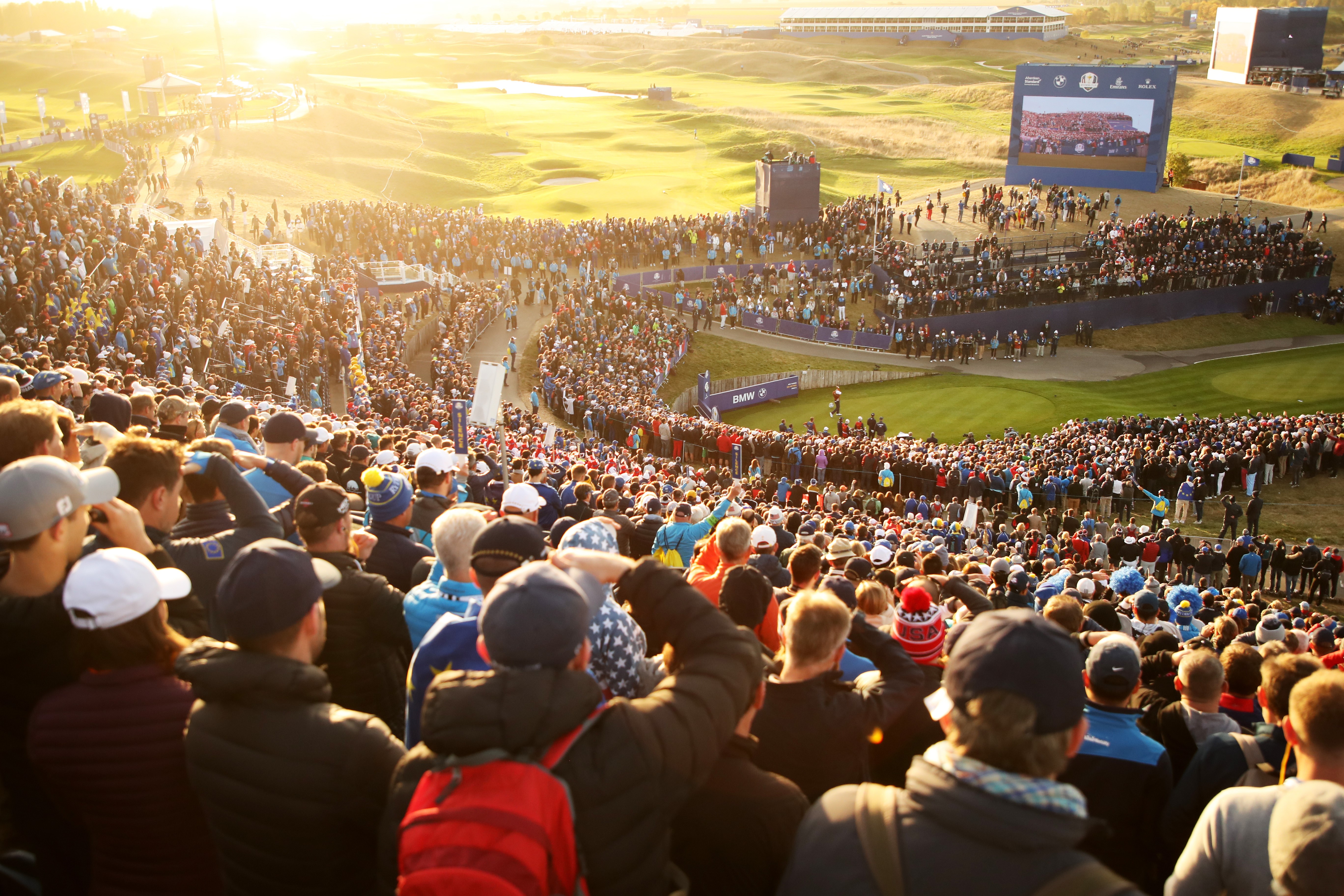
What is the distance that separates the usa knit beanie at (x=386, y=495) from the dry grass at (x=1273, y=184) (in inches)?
2562

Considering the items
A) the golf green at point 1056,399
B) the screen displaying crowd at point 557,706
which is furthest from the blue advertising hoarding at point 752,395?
the screen displaying crowd at point 557,706

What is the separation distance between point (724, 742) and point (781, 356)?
38.0 m

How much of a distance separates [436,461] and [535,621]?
5250 millimetres

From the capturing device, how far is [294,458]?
7891 mm

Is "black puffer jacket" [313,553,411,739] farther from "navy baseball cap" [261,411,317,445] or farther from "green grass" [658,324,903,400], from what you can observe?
"green grass" [658,324,903,400]

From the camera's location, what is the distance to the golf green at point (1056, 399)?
1341 inches

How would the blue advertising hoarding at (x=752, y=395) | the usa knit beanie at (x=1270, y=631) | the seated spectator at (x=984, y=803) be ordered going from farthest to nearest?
the blue advertising hoarding at (x=752, y=395) → the usa knit beanie at (x=1270, y=631) → the seated spectator at (x=984, y=803)

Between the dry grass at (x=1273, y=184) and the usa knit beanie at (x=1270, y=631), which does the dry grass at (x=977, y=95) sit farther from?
the usa knit beanie at (x=1270, y=631)

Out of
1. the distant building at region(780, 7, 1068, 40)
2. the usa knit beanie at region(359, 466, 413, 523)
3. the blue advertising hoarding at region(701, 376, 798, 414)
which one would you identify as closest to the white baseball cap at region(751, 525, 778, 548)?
the usa knit beanie at region(359, 466, 413, 523)

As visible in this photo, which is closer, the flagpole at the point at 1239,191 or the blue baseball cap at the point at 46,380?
the blue baseball cap at the point at 46,380

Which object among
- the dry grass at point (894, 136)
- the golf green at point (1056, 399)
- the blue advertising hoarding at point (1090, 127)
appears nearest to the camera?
the golf green at point (1056, 399)

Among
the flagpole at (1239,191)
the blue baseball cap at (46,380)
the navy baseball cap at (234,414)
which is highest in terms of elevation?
the flagpole at (1239,191)

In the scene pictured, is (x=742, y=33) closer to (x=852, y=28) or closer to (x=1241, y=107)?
(x=852, y=28)

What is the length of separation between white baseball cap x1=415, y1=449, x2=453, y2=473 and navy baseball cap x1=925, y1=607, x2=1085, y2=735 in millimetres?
5828
